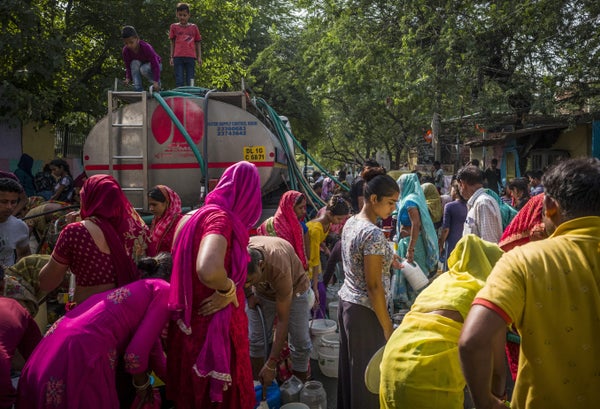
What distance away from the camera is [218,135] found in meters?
5.37

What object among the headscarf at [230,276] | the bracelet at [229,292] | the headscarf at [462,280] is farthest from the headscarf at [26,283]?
the headscarf at [462,280]

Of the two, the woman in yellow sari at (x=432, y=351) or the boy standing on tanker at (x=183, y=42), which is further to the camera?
the boy standing on tanker at (x=183, y=42)

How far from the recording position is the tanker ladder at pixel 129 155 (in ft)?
17.3

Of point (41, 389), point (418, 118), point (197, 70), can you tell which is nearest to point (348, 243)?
point (41, 389)

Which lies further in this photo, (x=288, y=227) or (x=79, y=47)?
(x=79, y=47)

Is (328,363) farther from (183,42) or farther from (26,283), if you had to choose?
(183,42)

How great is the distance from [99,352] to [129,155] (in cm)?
353

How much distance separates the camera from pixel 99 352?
2193 mm

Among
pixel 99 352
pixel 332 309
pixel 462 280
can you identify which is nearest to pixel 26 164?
pixel 332 309

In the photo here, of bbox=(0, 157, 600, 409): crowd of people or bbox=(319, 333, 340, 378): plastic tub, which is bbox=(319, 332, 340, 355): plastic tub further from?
bbox=(0, 157, 600, 409): crowd of people

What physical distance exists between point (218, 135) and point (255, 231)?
3.76ft

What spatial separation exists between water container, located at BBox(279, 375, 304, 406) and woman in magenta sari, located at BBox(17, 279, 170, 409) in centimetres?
115

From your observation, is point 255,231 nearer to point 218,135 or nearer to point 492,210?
point 218,135

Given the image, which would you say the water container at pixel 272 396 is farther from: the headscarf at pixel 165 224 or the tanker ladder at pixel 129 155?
the tanker ladder at pixel 129 155
